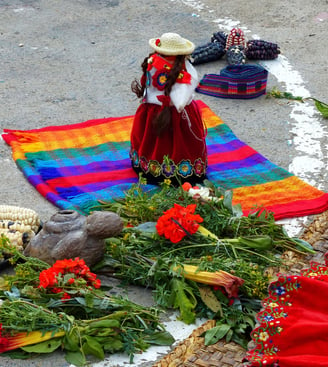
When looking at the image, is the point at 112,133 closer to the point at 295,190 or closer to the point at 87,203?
the point at 87,203

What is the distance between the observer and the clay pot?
3.51 m

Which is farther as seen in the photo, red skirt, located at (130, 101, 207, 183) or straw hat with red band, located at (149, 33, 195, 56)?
red skirt, located at (130, 101, 207, 183)

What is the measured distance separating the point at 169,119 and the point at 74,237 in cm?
126

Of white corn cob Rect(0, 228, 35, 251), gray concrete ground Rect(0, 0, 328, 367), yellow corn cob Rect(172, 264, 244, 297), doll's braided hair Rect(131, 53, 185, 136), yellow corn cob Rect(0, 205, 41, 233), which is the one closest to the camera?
yellow corn cob Rect(172, 264, 244, 297)

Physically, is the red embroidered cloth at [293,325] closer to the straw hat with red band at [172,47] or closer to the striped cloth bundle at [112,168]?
the striped cloth bundle at [112,168]

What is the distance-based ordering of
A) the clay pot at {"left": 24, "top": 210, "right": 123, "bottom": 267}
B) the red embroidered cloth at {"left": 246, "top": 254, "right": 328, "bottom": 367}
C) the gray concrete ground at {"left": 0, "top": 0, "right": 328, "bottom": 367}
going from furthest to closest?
the gray concrete ground at {"left": 0, "top": 0, "right": 328, "bottom": 367}
the clay pot at {"left": 24, "top": 210, "right": 123, "bottom": 267}
the red embroidered cloth at {"left": 246, "top": 254, "right": 328, "bottom": 367}

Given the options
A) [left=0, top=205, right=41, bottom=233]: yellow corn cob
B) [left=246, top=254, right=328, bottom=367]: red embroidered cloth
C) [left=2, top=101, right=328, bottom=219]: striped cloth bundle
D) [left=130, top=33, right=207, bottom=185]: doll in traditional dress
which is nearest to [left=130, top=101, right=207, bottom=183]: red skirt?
[left=130, top=33, right=207, bottom=185]: doll in traditional dress

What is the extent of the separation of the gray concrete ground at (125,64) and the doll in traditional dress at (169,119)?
0.72 metres

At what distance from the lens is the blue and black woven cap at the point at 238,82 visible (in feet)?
19.7

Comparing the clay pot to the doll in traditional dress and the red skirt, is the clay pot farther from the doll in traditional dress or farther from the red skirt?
the red skirt

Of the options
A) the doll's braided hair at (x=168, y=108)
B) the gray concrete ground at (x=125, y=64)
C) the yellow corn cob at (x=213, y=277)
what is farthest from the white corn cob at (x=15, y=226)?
Answer: the doll's braided hair at (x=168, y=108)

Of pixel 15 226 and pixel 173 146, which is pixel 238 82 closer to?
pixel 173 146

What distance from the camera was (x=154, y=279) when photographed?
352cm

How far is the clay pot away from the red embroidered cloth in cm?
85
